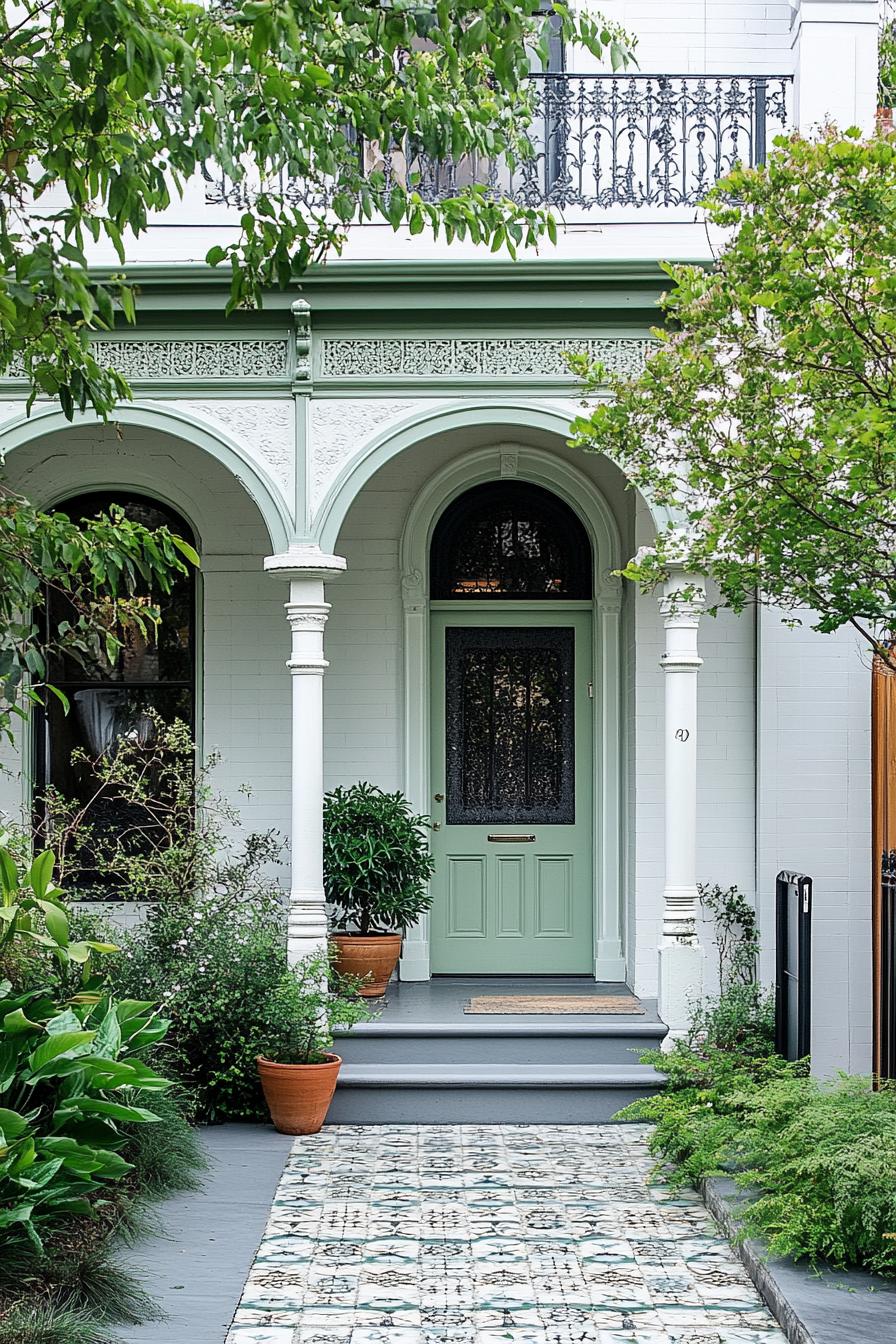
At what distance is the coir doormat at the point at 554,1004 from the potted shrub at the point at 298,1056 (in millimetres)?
1429

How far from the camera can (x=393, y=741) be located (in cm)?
1021

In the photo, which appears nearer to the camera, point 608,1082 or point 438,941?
point 608,1082

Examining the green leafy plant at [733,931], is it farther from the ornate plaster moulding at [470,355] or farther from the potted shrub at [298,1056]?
the ornate plaster moulding at [470,355]

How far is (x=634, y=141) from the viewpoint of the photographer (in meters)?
9.14

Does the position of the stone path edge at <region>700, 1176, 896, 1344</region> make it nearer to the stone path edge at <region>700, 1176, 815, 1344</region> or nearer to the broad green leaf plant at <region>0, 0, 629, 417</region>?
the stone path edge at <region>700, 1176, 815, 1344</region>

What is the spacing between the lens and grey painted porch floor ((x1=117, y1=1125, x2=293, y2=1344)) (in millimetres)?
5246

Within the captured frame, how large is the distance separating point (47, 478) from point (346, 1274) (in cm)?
618

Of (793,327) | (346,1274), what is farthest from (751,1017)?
(793,327)

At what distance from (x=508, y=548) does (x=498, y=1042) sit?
3538mm

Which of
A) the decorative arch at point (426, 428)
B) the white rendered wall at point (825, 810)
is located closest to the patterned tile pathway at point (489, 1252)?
the white rendered wall at point (825, 810)

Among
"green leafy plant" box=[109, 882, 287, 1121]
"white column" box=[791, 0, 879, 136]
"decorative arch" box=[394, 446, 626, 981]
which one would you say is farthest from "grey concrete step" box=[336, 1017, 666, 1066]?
"white column" box=[791, 0, 879, 136]

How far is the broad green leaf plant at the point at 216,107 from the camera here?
420 cm

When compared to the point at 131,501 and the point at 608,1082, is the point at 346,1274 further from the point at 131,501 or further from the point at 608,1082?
the point at 131,501

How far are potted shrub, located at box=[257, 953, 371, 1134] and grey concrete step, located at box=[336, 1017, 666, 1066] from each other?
2.04 ft
